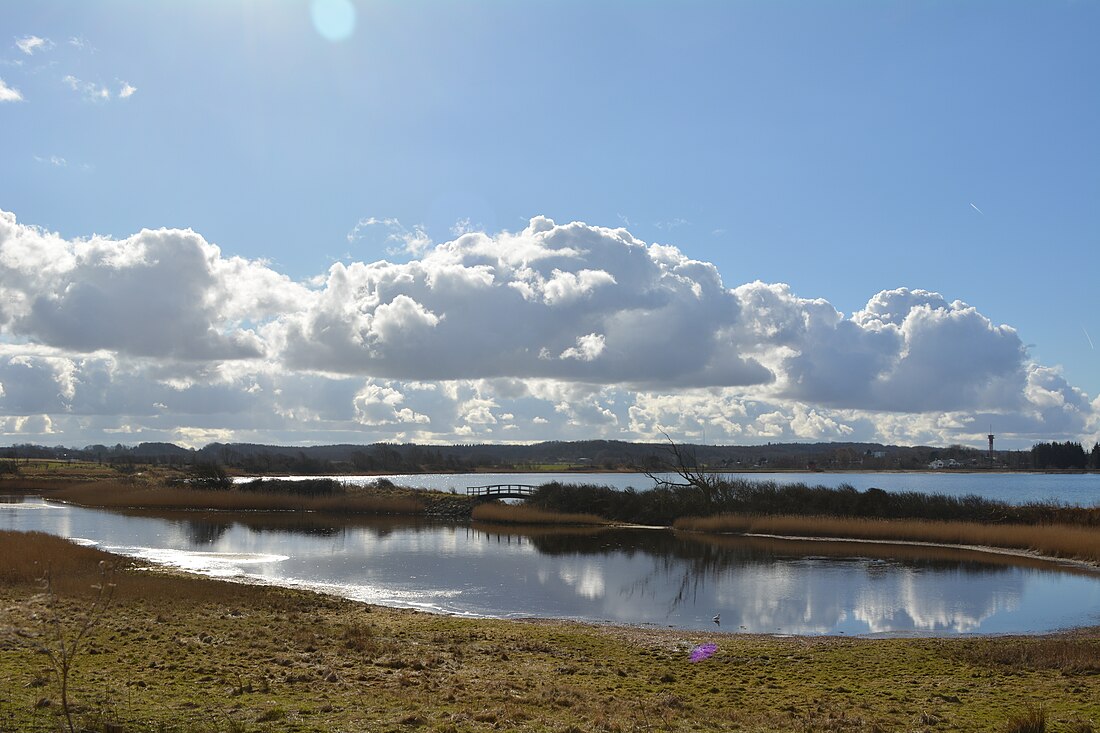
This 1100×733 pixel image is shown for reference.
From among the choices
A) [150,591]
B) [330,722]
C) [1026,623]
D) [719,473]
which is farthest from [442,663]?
[719,473]

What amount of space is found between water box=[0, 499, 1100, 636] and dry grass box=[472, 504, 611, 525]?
22.4 ft

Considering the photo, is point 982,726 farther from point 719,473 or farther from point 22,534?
point 719,473

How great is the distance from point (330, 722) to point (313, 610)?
1464cm

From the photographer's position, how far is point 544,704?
1265 centimetres

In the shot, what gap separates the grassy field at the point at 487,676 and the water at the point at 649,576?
5.06 m

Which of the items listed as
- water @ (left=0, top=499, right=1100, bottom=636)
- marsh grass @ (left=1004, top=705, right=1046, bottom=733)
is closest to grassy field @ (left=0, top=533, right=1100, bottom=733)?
marsh grass @ (left=1004, top=705, right=1046, bottom=733)

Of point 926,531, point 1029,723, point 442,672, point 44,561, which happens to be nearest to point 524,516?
point 926,531

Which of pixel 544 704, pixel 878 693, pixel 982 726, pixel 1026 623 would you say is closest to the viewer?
pixel 982 726

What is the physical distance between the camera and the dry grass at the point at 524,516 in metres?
71.6

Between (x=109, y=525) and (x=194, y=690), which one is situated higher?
(x=194, y=690)

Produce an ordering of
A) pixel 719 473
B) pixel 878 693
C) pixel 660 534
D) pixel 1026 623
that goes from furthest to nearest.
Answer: pixel 719 473 < pixel 660 534 < pixel 1026 623 < pixel 878 693

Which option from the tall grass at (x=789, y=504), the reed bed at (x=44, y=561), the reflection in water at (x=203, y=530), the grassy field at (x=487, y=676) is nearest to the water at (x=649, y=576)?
the reflection in water at (x=203, y=530)

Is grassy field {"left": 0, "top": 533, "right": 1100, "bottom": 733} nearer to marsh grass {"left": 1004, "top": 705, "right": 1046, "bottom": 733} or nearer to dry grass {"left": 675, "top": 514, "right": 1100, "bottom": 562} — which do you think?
marsh grass {"left": 1004, "top": 705, "right": 1046, "bottom": 733}

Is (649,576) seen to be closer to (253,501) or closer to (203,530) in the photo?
(203,530)
